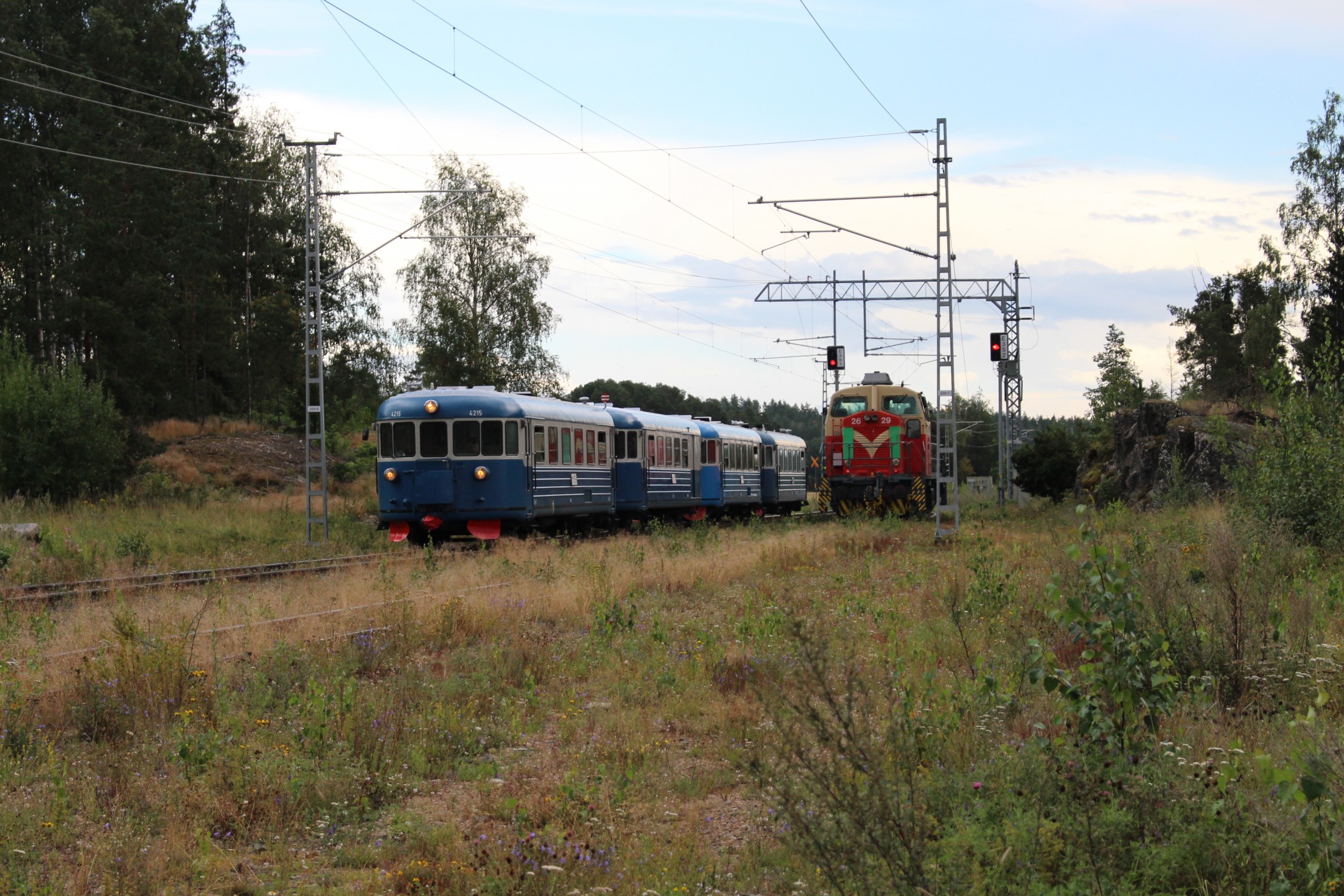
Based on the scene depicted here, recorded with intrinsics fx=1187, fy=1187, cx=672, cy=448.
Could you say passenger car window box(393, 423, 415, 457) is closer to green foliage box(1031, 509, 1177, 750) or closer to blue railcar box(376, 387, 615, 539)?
blue railcar box(376, 387, 615, 539)

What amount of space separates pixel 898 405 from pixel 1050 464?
75.3 ft

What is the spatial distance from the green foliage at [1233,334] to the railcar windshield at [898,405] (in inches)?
337

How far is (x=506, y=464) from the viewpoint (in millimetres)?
23750

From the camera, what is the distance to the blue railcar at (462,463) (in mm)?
23734

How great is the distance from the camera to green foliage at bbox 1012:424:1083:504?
54031mm

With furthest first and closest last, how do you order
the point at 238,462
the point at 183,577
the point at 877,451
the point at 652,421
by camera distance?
1. the point at 238,462
2. the point at 877,451
3. the point at 652,421
4. the point at 183,577

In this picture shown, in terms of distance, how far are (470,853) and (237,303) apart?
51.4m

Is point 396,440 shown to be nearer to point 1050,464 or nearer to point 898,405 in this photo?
point 898,405

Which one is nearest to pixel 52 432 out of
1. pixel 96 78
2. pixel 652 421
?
pixel 652 421

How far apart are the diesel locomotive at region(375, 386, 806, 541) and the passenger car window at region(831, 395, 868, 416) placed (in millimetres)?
5422

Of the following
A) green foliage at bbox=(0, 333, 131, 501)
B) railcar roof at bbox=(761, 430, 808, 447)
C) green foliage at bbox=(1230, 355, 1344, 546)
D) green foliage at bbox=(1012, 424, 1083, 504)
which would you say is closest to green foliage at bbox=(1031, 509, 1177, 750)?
green foliage at bbox=(1230, 355, 1344, 546)

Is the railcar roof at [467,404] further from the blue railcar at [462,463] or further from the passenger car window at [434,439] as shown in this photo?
the passenger car window at [434,439]

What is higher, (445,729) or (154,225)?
(154,225)

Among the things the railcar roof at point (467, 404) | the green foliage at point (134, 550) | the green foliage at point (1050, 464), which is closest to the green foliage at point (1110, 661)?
the green foliage at point (134, 550)
